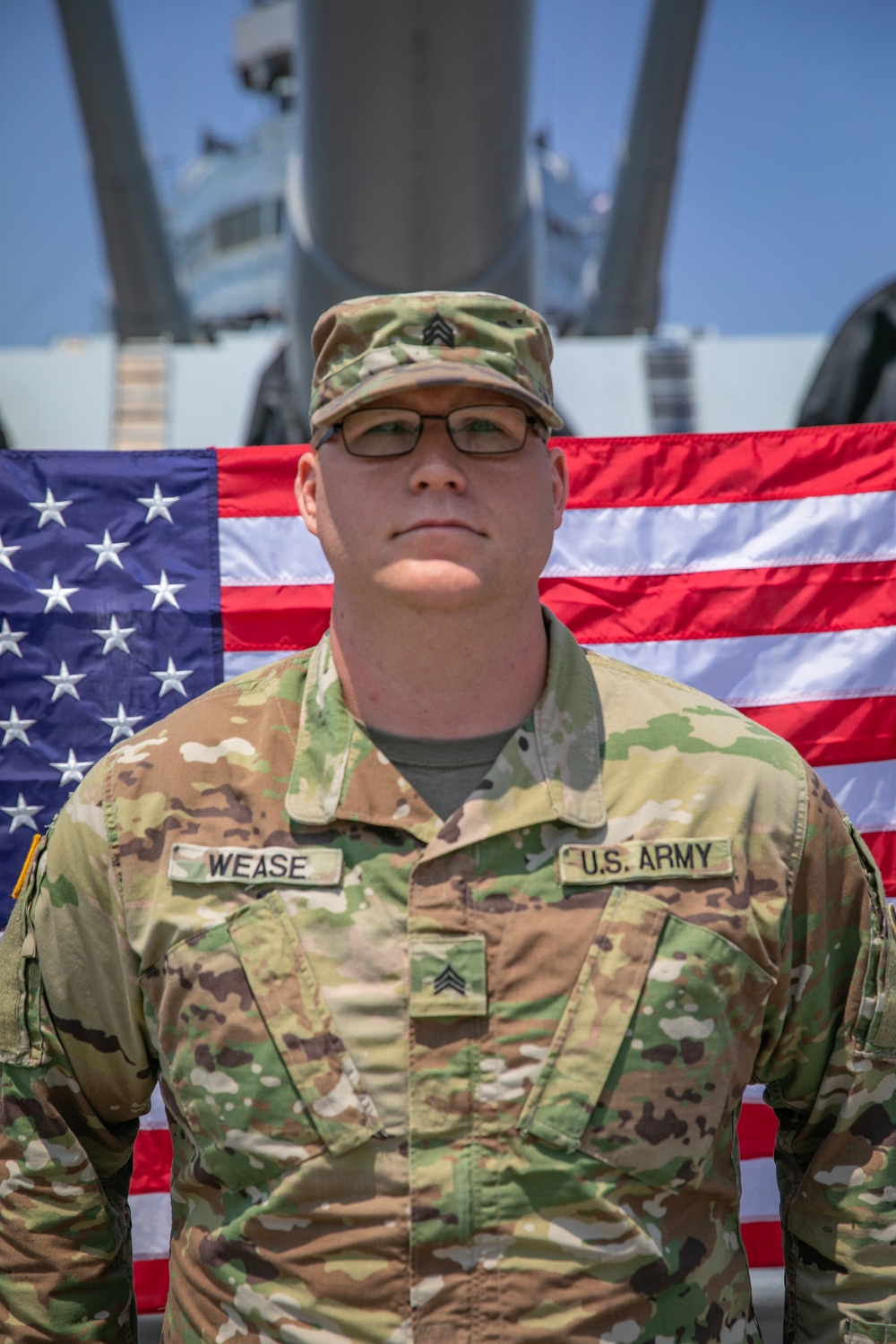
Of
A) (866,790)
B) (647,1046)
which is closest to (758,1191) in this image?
(866,790)

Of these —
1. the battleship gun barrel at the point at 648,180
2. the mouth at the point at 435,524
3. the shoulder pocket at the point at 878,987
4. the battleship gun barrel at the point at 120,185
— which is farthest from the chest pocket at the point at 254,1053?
the battleship gun barrel at the point at 648,180

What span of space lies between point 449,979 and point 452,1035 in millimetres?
65

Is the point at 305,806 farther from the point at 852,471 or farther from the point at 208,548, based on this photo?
the point at 852,471

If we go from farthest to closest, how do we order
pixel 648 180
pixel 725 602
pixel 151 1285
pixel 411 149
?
1. pixel 648 180
2. pixel 411 149
3. pixel 725 602
4. pixel 151 1285

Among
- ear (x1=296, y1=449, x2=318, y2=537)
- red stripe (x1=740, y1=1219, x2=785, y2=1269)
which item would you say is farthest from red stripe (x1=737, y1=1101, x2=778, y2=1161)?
ear (x1=296, y1=449, x2=318, y2=537)

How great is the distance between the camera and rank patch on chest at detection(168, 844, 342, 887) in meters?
1.53

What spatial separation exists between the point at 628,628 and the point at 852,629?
0.47m

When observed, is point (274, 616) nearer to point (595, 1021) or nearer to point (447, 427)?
point (447, 427)

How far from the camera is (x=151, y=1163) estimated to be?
98.8 inches

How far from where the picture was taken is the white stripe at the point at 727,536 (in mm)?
2779

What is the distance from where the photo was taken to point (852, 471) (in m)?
2.80

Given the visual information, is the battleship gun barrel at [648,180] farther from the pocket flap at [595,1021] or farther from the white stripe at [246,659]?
the pocket flap at [595,1021]

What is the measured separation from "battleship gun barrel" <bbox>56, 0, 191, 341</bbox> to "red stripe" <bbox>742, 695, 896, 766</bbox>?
17.7 ft

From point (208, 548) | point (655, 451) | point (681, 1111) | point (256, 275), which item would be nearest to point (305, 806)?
point (681, 1111)
